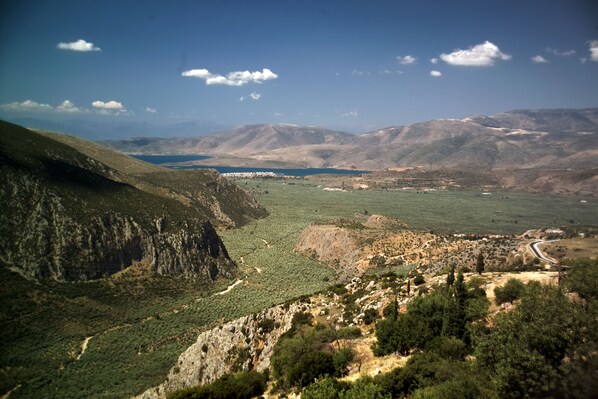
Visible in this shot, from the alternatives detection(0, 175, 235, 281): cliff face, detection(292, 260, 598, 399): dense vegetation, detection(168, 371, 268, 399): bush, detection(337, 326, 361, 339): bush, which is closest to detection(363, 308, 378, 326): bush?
detection(337, 326, 361, 339): bush

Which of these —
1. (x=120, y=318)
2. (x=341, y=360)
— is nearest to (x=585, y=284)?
(x=341, y=360)

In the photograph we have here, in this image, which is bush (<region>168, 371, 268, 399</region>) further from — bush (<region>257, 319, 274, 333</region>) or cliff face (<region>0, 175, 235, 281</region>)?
cliff face (<region>0, 175, 235, 281</region>)

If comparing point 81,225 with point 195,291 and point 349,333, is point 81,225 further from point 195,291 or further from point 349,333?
point 349,333

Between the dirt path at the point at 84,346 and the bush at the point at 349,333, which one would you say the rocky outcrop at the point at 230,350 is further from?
the dirt path at the point at 84,346

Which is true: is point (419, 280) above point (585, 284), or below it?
below

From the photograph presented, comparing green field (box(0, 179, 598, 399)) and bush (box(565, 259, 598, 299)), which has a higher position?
bush (box(565, 259, 598, 299))

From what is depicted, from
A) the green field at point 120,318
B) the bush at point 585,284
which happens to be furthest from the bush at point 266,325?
the bush at point 585,284
